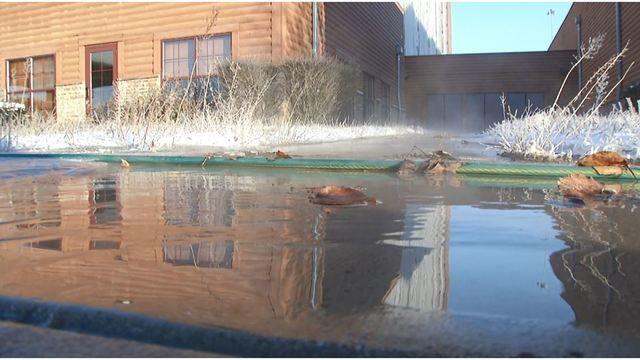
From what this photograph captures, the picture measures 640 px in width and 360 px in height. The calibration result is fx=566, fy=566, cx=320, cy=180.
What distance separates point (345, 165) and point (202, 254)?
343 cm

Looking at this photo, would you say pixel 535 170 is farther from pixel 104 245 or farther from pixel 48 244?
pixel 48 244

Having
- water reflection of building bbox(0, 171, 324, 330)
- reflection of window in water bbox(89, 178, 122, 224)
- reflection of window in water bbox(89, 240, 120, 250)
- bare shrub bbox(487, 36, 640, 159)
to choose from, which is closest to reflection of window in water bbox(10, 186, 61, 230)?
water reflection of building bbox(0, 171, 324, 330)

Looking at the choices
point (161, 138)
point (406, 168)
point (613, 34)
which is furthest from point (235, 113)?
point (613, 34)

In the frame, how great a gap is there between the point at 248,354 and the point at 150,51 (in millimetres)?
16846

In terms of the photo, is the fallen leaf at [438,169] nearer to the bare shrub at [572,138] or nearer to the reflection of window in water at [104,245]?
the bare shrub at [572,138]

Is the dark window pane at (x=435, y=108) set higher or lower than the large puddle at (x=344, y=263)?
higher

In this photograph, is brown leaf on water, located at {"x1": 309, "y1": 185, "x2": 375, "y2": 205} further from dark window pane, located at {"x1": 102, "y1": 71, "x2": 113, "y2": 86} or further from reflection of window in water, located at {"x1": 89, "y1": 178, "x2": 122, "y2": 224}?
dark window pane, located at {"x1": 102, "y1": 71, "x2": 113, "y2": 86}

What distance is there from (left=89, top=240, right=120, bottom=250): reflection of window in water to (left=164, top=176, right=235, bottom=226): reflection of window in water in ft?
1.56

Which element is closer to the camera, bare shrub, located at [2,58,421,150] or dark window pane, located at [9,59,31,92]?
bare shrub, located at [2,58,421,150]

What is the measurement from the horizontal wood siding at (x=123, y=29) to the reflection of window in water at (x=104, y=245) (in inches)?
493

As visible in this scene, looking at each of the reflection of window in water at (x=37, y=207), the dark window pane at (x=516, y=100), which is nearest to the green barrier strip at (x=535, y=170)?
the reflection of window in water at (x=37, y=207)

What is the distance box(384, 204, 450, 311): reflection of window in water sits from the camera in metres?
1.74

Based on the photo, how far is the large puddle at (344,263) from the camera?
1567 millimetres

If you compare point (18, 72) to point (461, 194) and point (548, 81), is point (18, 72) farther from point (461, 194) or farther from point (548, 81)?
point (548, 81)
